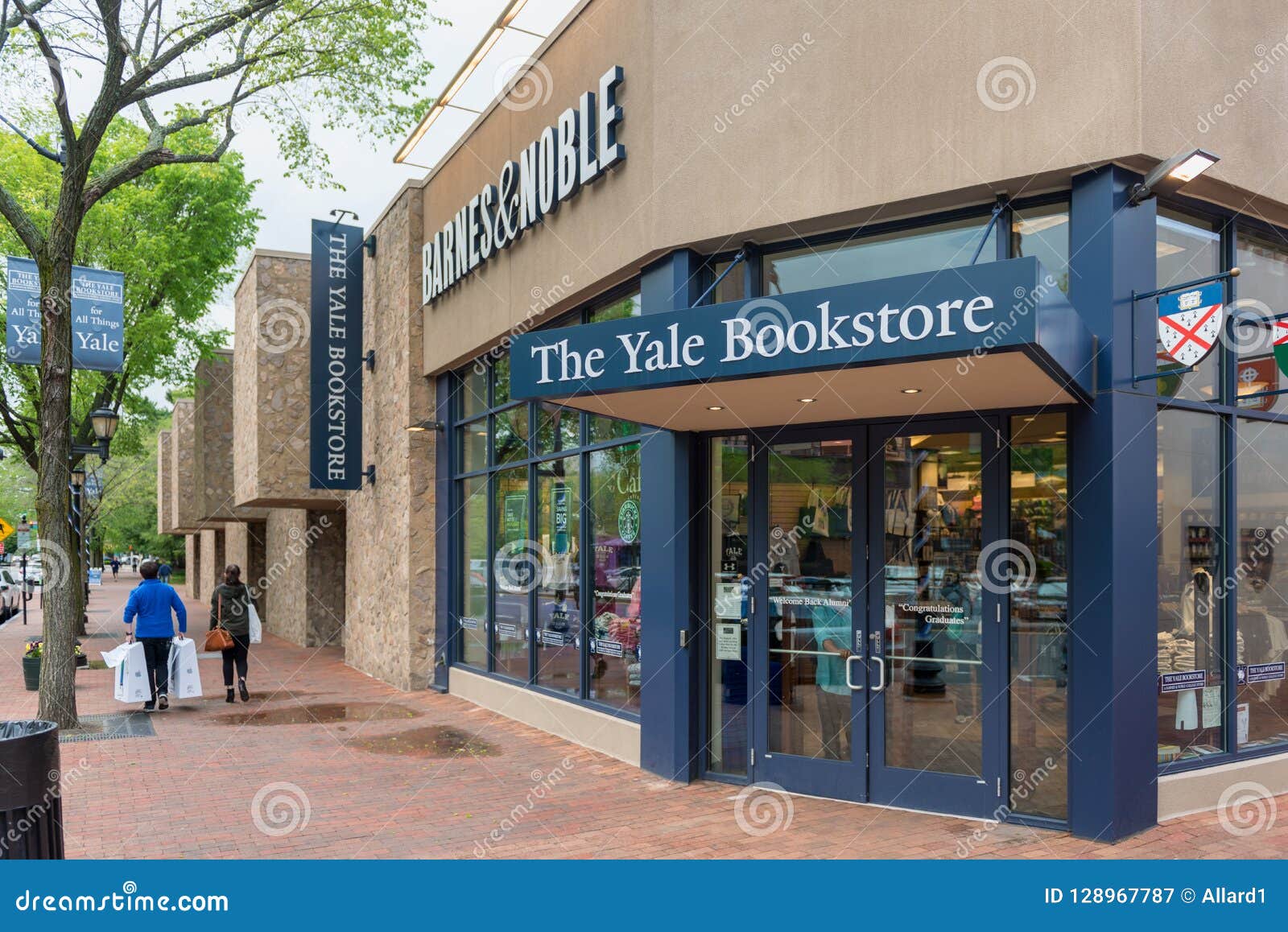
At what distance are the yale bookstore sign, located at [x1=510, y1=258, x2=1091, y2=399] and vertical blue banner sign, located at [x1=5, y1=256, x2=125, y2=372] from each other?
8483mm

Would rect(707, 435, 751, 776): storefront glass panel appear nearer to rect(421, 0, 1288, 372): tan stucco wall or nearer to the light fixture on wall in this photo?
rect(421, 0, 1288, 372): tan stucco wall

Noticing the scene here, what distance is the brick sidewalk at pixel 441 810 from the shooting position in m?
6.39

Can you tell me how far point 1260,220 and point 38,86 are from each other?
44.2 feet

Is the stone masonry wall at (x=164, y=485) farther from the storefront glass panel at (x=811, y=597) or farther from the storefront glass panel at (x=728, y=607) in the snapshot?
the storefront glass panel at (x=811, y=597)

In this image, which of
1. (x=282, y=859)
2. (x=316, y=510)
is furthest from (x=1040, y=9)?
(x=316, y=510)

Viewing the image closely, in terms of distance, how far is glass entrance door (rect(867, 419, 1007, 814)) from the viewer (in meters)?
6.96

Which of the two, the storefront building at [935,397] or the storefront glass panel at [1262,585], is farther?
the storefront glass panel at [1262,585]

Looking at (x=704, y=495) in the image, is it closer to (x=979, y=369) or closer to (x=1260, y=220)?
(x=979, y=369)

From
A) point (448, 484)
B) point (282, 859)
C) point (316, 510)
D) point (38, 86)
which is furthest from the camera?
point (316, 510)

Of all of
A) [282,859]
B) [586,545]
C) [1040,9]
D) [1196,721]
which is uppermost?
[1040,9]

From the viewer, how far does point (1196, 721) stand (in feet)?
23.7

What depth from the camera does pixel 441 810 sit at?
7.50 metres

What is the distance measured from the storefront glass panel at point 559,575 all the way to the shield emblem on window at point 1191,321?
555cm

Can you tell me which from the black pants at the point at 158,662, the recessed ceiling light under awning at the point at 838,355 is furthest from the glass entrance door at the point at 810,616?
the black pants at the point at 158,662
